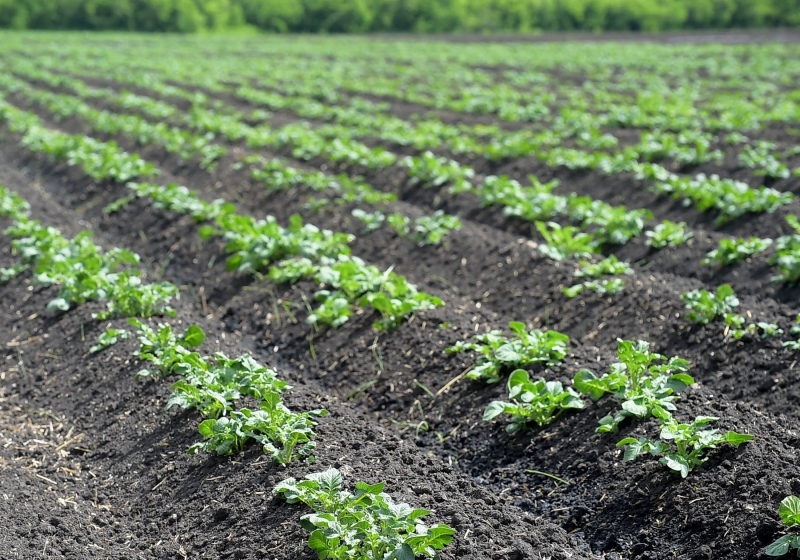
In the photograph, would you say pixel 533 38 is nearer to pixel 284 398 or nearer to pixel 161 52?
pixel 161 52

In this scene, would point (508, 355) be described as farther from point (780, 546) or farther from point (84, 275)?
point (84, 275)

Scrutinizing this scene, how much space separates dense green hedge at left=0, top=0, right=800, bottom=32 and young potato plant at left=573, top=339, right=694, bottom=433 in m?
46.3

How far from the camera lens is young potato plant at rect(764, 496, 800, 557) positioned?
3395 mm

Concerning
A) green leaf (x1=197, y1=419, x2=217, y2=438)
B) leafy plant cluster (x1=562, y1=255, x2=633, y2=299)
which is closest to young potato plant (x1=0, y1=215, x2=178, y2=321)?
green leaf (x1=197, y1=419, x2=217, y2=438)

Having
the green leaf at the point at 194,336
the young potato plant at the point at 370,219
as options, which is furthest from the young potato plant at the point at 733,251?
→ the green leaf at the point at 194,336

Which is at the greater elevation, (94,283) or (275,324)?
(94,283)

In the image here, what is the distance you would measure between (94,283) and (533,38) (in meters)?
35.9

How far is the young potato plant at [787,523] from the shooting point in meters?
3.39

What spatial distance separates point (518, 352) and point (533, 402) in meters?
0.50

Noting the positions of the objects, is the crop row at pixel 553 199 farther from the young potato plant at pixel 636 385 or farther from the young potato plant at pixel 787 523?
the young potato plant at pixel 787 523

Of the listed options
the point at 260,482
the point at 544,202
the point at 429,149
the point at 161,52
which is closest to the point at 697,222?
the point at 544,202

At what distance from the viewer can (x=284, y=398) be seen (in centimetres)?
496

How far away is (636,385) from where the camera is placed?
4555 mm

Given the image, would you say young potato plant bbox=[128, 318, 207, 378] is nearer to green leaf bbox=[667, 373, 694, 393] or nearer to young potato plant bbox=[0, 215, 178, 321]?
young potato plant bbox=[0, 215, 178, 321]
